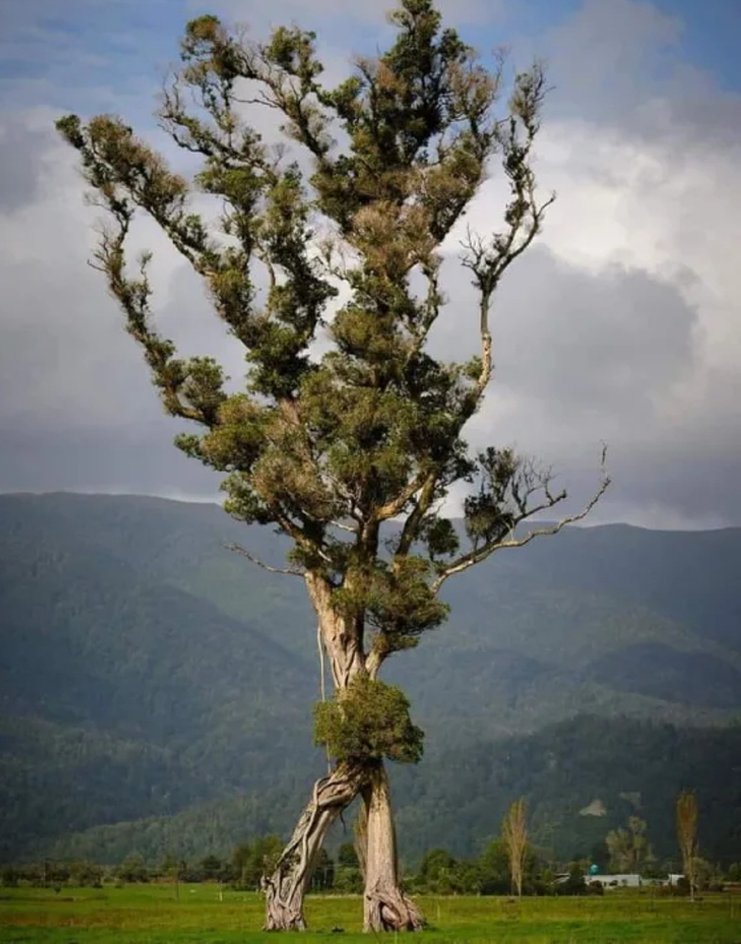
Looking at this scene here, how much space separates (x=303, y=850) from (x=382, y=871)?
6.33 ft

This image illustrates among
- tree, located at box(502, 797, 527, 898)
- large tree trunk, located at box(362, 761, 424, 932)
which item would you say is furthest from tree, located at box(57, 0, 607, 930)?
tree, located at box(502, 797, 527, 898)

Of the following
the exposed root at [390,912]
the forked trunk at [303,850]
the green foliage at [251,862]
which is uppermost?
the green foliage at [251,862]

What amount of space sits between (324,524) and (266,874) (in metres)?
8.34

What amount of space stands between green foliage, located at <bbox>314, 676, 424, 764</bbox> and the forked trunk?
93 cm

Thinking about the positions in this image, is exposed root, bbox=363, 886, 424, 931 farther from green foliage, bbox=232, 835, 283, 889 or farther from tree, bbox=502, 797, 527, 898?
green foliage, bbox=232, 835, 283, 889

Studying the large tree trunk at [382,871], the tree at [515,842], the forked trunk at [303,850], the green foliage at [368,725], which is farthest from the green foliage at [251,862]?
the green foliage at [368,725]

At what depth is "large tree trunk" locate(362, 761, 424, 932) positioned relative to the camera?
3541 cm

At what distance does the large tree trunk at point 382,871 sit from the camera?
35406 mm

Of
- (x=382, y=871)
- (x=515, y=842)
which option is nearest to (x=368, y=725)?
(x=382, y=871)

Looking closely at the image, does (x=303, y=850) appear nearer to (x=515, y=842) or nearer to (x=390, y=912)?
(x=390, y=912)

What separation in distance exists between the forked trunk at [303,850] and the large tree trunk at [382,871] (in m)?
0.44

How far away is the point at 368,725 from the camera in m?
35.6

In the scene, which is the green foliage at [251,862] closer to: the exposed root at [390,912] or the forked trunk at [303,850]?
the forked trunk at [303,850]

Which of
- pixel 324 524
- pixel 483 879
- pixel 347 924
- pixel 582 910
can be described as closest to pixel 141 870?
pixel 483 879
